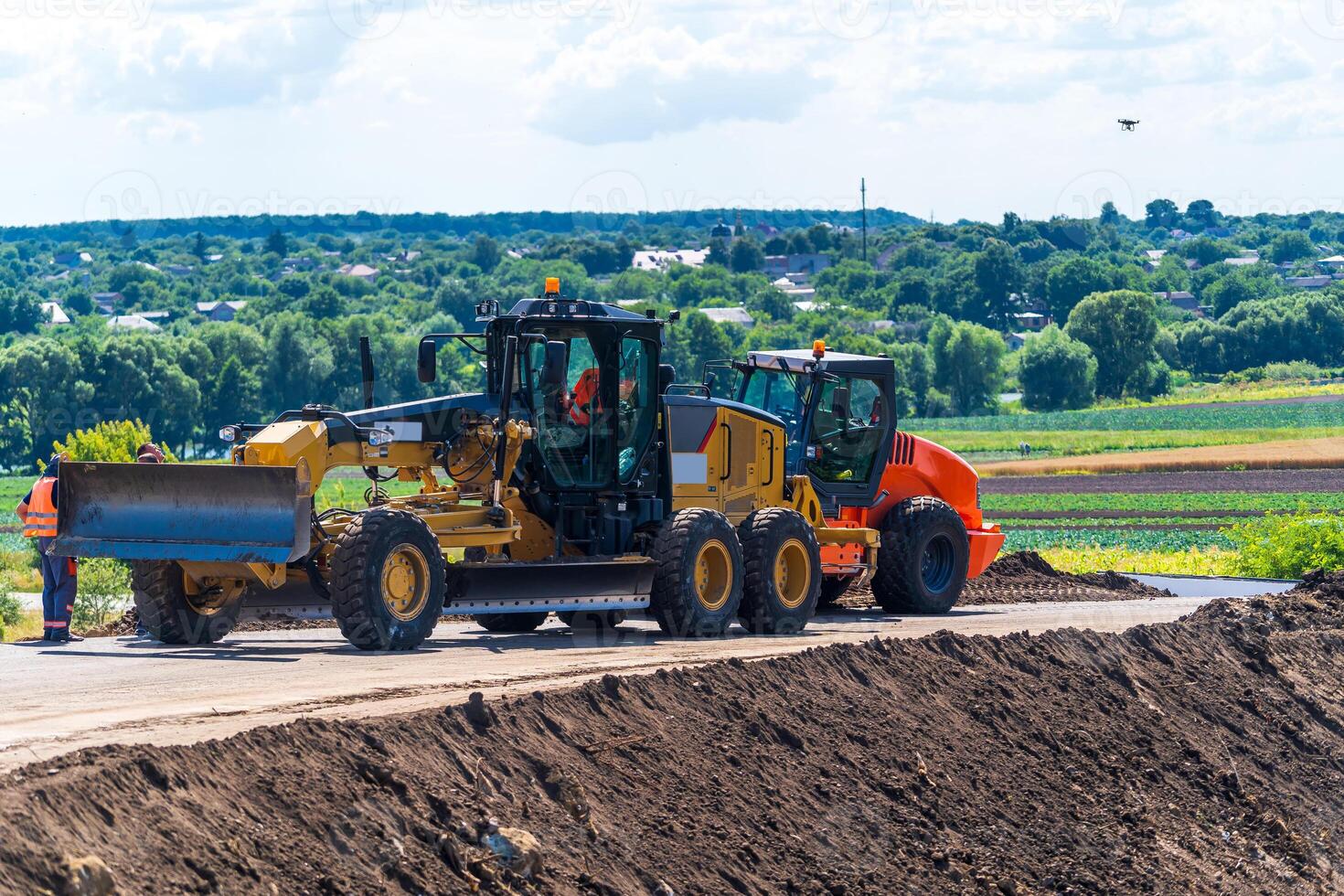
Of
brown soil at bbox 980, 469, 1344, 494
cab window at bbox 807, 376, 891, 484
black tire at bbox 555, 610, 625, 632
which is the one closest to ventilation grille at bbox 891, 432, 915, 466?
cab window at bbox 807, 376, 891, 484

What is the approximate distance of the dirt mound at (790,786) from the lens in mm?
8648

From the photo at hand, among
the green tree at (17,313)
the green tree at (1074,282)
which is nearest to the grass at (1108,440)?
the green tree at (1074,282)

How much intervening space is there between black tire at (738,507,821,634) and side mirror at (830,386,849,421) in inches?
94.7

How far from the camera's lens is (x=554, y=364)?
16375 mm

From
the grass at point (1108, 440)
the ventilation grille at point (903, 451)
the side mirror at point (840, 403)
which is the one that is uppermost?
the side mirror at point (840, 403)

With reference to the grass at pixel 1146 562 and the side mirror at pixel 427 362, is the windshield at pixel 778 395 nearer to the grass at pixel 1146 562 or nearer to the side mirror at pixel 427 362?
the side mirror at pixel 427 362

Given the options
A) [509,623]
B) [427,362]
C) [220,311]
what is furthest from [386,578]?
[220,311]

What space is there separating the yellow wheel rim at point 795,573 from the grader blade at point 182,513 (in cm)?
562

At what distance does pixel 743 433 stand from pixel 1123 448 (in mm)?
64992

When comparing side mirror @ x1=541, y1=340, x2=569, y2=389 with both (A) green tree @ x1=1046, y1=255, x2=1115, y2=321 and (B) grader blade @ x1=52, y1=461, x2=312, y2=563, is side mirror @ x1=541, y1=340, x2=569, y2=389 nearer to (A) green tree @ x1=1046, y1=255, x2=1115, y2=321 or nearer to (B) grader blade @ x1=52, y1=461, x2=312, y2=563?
(B) grader blade @ x1=52, y1=461, x2=312, y2=563

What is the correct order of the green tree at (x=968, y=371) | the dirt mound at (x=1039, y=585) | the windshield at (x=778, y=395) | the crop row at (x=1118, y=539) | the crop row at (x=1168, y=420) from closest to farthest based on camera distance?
the windshield at (x=778, y=395) < the dirt mound at (x=1039, y=585) < the crop row at (x=1118, y=539) < the crop row at (x=1168, y=420) < the green tree at (x=968, y=371)

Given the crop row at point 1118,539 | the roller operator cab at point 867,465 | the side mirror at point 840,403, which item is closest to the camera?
the side mirror at point 840,403

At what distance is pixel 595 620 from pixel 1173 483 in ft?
160

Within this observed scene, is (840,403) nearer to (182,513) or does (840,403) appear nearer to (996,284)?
(182,513)
